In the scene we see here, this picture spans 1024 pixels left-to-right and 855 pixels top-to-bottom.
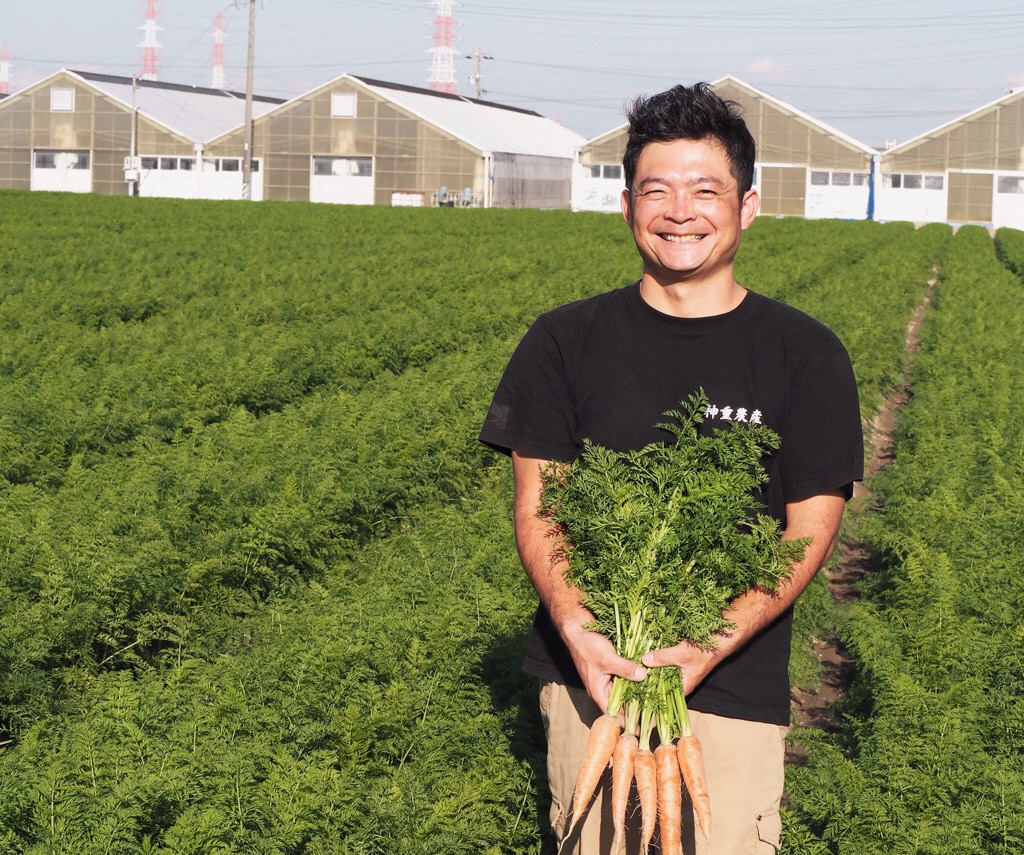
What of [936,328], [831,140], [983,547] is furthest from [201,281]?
[831,140]

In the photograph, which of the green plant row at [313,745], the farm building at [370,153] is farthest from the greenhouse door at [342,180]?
the green plant row at [313,745]

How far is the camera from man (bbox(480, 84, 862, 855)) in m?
3.24

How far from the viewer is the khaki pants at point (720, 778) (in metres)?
3.29

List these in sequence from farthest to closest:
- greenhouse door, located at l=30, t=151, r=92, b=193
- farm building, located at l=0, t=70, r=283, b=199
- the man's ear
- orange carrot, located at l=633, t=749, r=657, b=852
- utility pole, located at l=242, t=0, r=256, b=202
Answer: greenhouse door, located at l=30, t=151, r=92, b=193, farm building, located at l=0, t=70, r=283, b=199, utility pole, located at l=242, t=0, r=256, b=202, the man's ear, orange carrot, located at l=633, t=749, r=657, b=852

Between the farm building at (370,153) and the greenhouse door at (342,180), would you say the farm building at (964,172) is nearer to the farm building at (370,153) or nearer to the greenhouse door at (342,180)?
the farm building at (370,153)

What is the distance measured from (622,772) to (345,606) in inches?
164

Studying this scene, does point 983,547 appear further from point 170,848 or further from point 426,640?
point 170,848

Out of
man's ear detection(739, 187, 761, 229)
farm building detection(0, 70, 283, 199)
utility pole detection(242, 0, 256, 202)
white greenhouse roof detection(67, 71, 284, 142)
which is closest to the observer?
man's ear detection(739, 187, 761, 229)

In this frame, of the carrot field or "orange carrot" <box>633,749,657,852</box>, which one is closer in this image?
"orange carrot" <box>633,749,657,852</box>

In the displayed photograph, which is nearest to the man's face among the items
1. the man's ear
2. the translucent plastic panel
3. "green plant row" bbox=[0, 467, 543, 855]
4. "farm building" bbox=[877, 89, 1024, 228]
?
the man's ear

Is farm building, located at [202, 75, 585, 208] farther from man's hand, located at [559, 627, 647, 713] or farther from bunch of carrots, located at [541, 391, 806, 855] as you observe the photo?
man's hand, located at [559, 627, 647, 713]

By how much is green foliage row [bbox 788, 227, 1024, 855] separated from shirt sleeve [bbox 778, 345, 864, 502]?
2.07 meters

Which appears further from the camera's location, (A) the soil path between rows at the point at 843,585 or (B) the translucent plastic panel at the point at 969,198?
(B) the translucent plastic panel at the point at 969,198

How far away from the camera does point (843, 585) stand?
9094 mm
